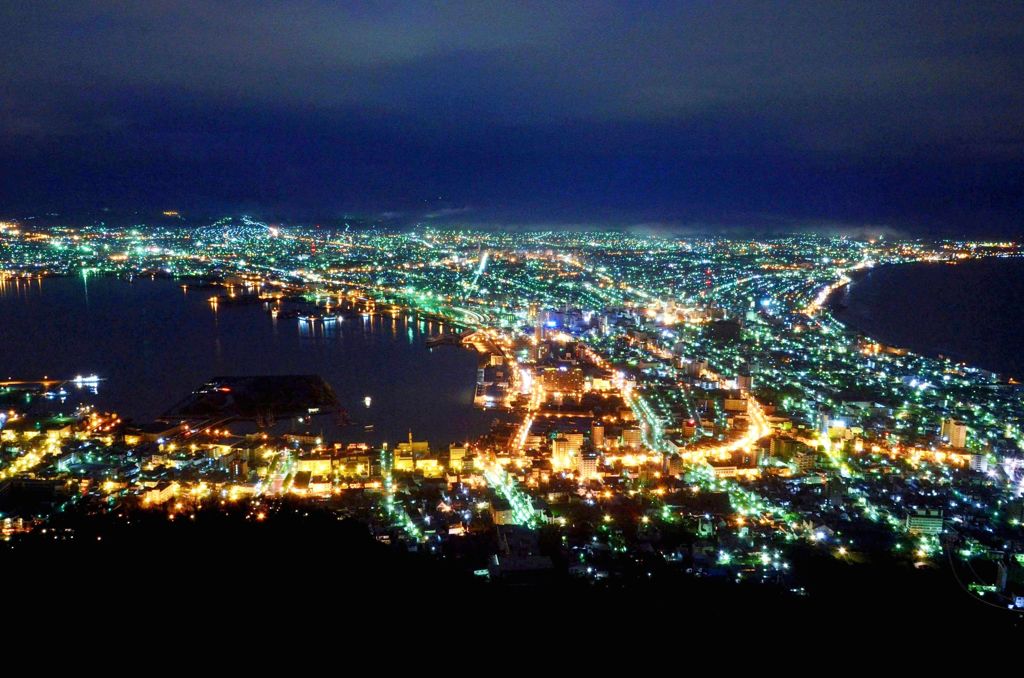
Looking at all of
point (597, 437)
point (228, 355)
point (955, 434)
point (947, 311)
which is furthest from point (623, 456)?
point (947, 311)

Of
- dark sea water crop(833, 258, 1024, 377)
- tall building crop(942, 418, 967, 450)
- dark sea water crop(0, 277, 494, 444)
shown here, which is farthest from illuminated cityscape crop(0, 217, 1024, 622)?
dark sea water crop(833, 258, 1024, 377)

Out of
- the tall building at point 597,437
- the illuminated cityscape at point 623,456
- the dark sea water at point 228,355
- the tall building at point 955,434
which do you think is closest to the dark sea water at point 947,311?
the illuminated cityscape at point 623,456

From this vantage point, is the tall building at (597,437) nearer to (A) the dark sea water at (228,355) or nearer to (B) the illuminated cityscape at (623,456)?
(B) the illuminated cityscape at (623,456)

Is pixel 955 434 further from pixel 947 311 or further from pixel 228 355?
Result: pixel 947 311

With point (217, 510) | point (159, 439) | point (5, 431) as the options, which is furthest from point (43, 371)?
point (217, 510)

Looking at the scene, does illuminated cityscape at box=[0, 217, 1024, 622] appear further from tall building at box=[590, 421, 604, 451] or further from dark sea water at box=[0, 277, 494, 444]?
dark sea water at box=[0, 277, 494, 444]

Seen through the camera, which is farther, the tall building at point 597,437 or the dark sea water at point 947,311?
the dark sea water at point 947,311

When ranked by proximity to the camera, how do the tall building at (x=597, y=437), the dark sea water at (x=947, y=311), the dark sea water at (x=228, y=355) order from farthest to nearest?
→ the dark sea water at (x=947, y=311) → the dark sea water at (x=228, y=355) → the tall building at (x=597, y=437)
